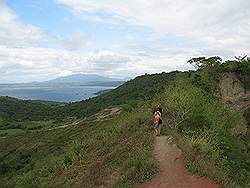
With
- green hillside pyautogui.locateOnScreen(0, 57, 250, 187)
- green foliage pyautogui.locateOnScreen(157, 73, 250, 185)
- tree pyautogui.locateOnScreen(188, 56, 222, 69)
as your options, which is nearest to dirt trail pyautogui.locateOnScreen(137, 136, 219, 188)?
green hillside pyautogui.locateOnScreen(0, 57, 250, 187)

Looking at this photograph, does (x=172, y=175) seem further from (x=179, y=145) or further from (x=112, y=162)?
(x=112, y=162)

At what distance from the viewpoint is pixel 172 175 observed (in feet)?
56.2

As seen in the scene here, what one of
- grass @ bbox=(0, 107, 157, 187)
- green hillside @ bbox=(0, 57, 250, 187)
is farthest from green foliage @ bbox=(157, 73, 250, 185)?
grass @ bbox=(0, 107, 157, 187)

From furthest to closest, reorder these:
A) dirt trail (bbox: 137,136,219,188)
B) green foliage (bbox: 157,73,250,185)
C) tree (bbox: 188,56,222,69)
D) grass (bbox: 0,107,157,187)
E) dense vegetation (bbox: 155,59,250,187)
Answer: tree (bbox: 188,56,222,69) → green foliage (bbox: 157,73,250,185) → dense vegetation (bbox: 155,59,250,187) → grass (bbox: 0,107,157,187) → dirt trail (bbox: 137,136,219,188)

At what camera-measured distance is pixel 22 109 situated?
135750 mm

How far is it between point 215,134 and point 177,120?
2.44 m

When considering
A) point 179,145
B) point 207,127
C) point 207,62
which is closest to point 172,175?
point 179,145

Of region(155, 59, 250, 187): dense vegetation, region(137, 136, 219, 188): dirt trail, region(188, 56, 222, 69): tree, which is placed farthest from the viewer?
region(188, 56, 222, 69): tree

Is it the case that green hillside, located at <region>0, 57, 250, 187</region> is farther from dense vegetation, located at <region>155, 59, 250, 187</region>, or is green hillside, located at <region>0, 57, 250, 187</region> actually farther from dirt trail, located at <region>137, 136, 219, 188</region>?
dirt trail, located at <region>137, 136, 219, 188</region>

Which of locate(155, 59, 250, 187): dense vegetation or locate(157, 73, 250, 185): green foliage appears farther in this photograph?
locate(157, 73, 250, 185): green foliage

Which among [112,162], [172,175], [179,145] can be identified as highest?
[179,145]

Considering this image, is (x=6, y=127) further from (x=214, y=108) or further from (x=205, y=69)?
(x=214, y=108)

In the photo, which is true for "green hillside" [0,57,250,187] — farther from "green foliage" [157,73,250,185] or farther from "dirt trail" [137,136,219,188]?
"dirt trail" [137,136,219,188]

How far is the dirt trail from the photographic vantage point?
Answer: 16.3 m
